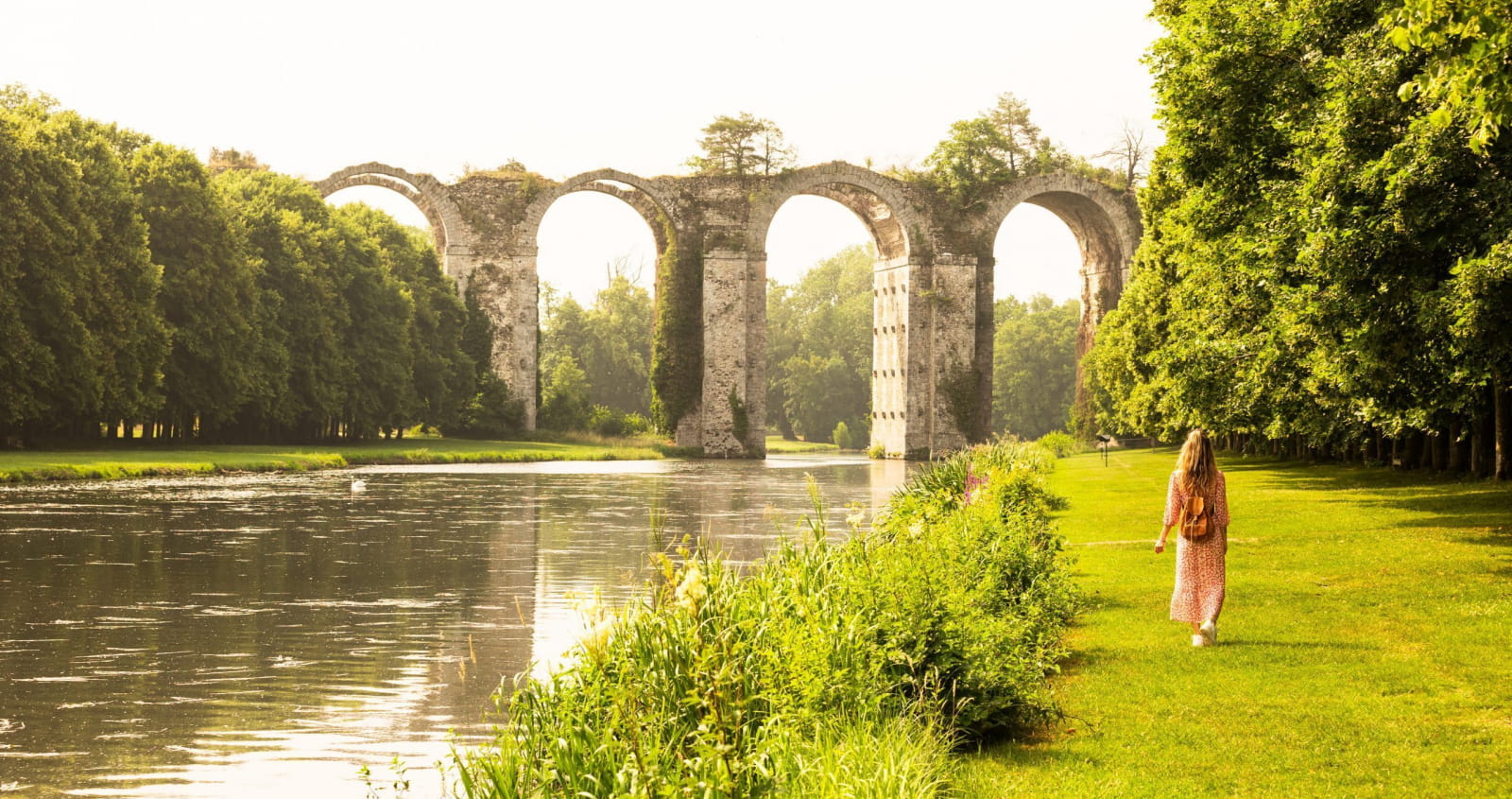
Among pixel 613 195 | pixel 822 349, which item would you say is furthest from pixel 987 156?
pixel 822 349

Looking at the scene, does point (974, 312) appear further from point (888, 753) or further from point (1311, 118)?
point (888, 753)

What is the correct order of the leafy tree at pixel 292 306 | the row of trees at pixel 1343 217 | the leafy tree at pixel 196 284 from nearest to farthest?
1. the row of trees at pixel 1343 217
2. the leafy tree at pixel 196 284
3. the leafy tree at pixel 292 306

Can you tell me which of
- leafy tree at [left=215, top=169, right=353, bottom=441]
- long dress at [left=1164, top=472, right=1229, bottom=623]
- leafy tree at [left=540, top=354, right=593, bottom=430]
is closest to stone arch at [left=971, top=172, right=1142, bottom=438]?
leafy tree at [left=540, top=354, right=593, bottom=430]

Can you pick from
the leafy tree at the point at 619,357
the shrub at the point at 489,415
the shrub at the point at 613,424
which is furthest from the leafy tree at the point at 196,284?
the leafy tree at the point at 619,357

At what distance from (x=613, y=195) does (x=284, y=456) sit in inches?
1047

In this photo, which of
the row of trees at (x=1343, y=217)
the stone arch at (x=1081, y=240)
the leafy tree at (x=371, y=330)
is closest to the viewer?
the row of trees at (x=1343, y=217)

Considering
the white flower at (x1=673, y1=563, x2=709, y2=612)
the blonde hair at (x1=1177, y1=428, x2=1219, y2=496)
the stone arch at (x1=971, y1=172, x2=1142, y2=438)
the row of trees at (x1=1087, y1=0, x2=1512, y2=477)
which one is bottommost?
the white flower at (x1=673, y1=563, x2=709, y2=612)

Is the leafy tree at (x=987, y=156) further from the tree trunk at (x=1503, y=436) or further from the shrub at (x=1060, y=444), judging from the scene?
the tree trunk at (x=1503, y=436)

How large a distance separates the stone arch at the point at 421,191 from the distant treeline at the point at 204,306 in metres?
1.40

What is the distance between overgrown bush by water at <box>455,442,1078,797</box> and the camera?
22.0 ft

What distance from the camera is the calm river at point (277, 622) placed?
873cm

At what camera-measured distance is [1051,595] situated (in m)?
12.4

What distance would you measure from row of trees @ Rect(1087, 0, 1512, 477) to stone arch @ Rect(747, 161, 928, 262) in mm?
43466

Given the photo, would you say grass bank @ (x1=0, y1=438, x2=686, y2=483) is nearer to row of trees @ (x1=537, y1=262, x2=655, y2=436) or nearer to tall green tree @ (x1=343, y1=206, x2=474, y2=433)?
tall green tree @ (x1=343, y1=206, x2=474, y2=433)
